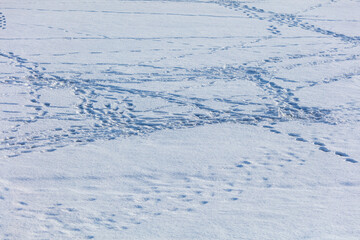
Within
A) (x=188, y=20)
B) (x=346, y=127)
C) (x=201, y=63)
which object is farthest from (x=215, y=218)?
(x=188, y=20)

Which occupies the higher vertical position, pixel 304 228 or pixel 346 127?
pixel 346 127

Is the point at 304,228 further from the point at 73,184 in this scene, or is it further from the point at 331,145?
the point at 73,184

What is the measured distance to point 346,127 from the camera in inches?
149

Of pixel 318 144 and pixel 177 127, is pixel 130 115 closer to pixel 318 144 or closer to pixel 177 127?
pixel 177 127

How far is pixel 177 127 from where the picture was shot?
373 centimetres

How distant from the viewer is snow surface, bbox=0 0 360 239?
260cm

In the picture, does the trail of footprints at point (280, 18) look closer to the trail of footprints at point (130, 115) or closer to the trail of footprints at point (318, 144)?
the trail of footprints at point (130, 115)

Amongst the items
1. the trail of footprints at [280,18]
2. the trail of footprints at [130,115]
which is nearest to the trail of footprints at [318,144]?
the trail of footprints at [130,115]

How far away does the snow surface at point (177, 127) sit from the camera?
8.52ft

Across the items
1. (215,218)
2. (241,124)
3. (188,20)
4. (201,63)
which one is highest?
(188,20)

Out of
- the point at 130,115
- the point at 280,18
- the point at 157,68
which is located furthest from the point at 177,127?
the point at 280,18

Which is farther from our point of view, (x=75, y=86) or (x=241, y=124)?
(x=75, y=86)

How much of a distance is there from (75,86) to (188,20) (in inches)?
105

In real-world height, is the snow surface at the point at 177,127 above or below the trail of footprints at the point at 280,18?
below
